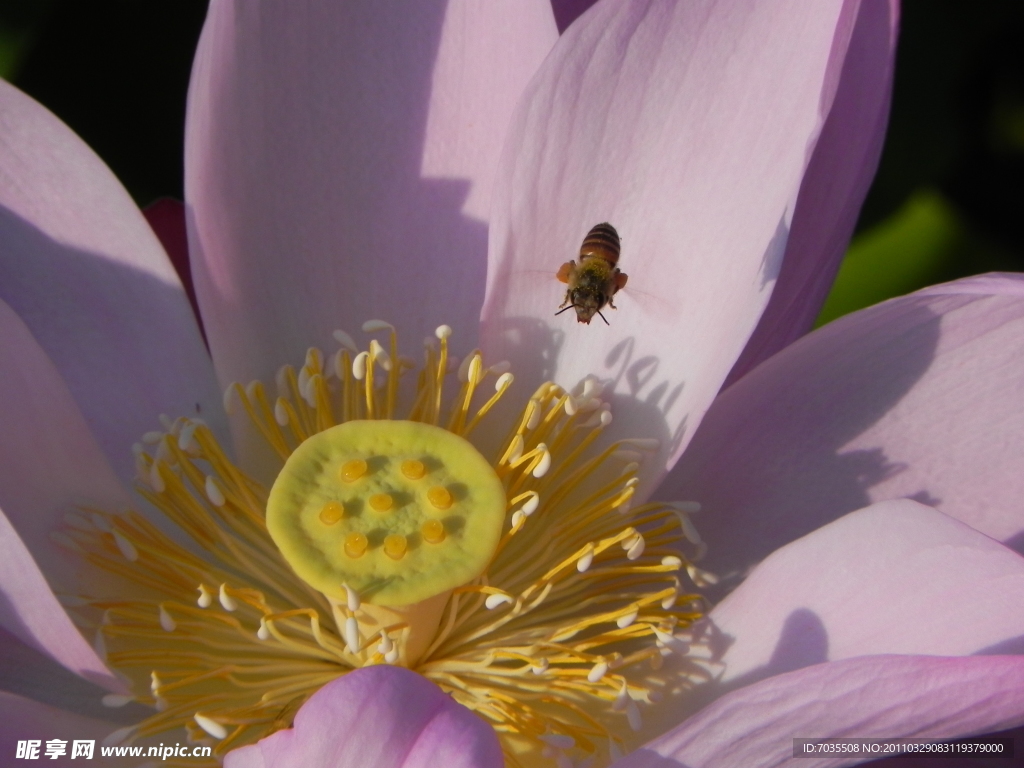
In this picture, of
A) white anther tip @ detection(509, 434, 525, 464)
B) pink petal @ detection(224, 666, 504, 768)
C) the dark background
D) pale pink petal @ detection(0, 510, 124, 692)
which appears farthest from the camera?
the dark background

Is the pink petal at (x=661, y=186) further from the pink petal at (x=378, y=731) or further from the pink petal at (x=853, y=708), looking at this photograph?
the pink petal at (x=378, y=731)

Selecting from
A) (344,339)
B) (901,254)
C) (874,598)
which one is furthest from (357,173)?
(901,254)

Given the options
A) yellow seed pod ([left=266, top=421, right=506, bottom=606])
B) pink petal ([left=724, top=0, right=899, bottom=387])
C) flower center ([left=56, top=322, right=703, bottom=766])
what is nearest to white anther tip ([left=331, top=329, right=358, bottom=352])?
flower center ([left=56, top=322, right=703, bottom=766])

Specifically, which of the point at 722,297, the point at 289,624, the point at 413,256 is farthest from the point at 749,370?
the point at 289,624

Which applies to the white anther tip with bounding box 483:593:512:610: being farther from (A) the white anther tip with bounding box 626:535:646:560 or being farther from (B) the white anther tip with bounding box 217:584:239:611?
(B) the white anther tip with bounding box 217:584:239:611

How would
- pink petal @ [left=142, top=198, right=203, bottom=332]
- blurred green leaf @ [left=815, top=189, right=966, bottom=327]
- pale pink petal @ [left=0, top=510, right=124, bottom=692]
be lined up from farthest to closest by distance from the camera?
blurred green leaf @ [left=815, top=189, right=966, bottom=327]
pink petal @ [left=142, top=198, right=203, bottom=332]
pale pink petal @ [left=0, top=510, right=124, bottom=692]

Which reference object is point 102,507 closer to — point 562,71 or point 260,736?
point 260,736
